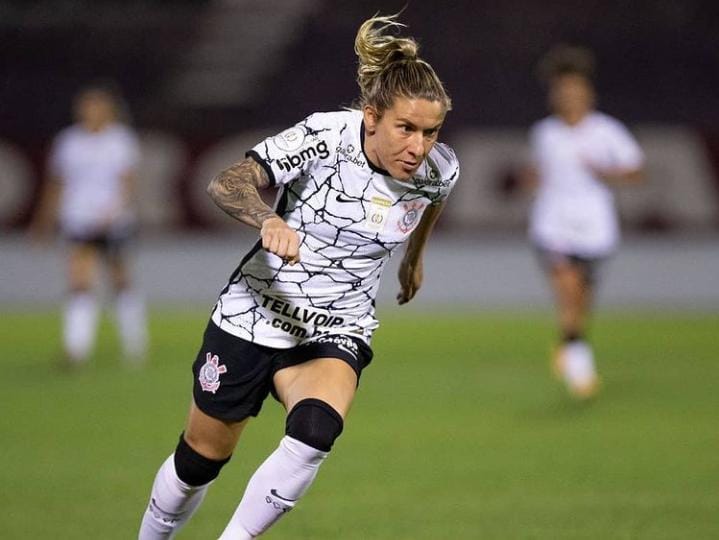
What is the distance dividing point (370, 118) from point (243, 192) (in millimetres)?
577

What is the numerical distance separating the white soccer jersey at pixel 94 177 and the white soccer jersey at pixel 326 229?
815 centimetres

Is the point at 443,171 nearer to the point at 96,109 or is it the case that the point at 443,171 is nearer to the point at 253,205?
the point at 253,205

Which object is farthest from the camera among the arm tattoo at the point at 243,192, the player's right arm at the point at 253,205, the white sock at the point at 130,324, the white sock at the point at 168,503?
the white sock at the point at 130,324

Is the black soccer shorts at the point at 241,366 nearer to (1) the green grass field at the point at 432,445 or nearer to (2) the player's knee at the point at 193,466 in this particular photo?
(2) the player's knee at the point at 193,466

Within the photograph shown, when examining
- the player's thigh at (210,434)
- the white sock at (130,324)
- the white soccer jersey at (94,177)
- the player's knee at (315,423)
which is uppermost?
the player's knee at (315,423)

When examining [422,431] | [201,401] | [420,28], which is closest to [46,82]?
[420,28]

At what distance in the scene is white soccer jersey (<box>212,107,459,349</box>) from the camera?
5246 millimetres

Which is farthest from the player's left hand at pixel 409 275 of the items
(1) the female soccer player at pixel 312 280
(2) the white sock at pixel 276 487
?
(2) the white sock at pixel 276 487

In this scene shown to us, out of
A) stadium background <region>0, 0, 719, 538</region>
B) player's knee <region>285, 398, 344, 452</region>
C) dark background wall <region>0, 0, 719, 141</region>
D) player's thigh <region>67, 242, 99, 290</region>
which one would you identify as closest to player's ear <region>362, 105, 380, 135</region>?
player's knee <region>285, 398, 344, 452</region>

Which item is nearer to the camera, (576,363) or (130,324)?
(576,363)

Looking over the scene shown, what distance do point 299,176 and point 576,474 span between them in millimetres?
3509

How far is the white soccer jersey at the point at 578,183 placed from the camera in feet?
36.4

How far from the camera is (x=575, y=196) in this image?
11266 millimetres

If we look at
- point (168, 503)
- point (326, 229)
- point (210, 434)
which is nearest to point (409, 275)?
point (326, 229)
